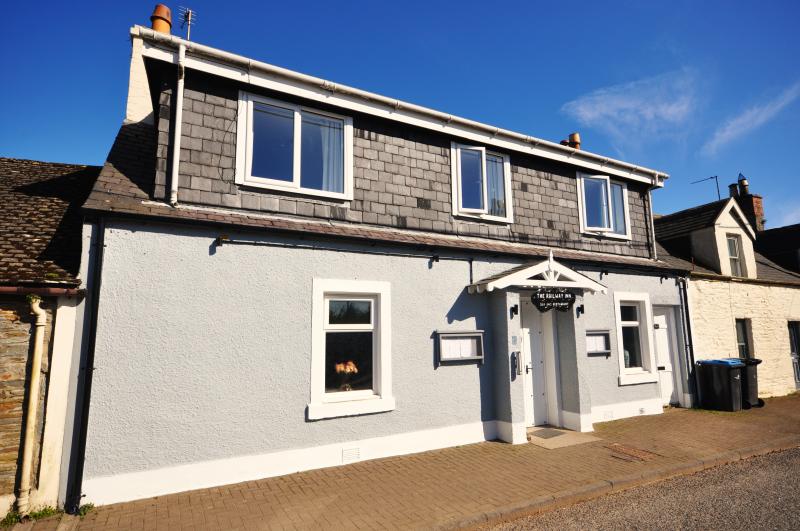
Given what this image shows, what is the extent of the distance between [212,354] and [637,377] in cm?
940

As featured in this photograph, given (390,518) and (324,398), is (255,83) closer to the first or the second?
(324,398)

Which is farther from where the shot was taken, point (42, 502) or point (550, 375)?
point (550, 375)

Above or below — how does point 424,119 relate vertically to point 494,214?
above

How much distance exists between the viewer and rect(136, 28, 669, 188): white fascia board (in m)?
6.85

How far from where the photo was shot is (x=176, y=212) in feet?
20.5

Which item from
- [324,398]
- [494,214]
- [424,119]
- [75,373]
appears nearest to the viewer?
[75,373]

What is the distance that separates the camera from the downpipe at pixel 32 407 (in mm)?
4902

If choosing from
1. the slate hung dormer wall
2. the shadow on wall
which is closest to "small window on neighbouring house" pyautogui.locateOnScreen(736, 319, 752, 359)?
the slate hung dormer wall

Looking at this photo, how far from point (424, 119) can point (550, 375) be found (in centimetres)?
609

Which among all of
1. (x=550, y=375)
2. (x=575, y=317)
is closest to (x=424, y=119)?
(x=575, y=317)

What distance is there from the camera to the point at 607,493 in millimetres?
5828

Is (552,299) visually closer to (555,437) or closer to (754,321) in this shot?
(555,437)

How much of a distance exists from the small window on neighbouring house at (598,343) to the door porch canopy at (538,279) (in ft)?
4.07

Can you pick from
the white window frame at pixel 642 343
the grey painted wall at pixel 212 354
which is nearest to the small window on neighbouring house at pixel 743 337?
the white window frame at pixel 642 343
